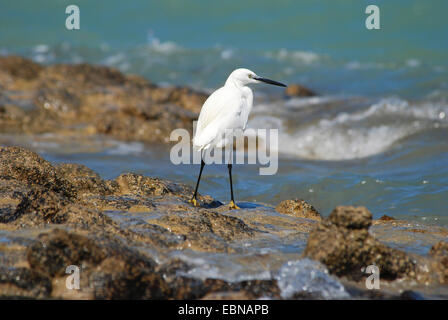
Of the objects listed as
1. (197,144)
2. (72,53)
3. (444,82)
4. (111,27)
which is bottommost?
(197,144)

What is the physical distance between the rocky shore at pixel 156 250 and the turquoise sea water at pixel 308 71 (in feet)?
10.7

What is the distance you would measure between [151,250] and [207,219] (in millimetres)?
855

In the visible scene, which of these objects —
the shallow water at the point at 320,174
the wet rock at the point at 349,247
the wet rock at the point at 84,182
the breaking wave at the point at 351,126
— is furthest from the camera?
the breaking wave at the point at 351,126

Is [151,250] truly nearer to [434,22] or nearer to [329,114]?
[329,114]

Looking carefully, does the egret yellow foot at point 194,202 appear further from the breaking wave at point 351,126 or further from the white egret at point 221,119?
the breaking wave at point 351,126

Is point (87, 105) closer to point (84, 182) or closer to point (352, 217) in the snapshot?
point (84, 182)

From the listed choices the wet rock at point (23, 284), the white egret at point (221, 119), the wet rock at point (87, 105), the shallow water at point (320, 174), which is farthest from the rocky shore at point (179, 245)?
the wet rock at point (87, 105)

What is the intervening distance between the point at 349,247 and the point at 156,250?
4.45 ft

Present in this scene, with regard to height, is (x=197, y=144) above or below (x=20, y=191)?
above

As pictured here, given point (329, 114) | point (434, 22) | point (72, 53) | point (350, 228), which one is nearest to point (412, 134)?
point (329, 114)

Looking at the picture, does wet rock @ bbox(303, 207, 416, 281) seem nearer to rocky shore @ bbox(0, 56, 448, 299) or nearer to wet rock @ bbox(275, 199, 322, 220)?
rocky shore @ bbox(0, 56, 448, 299)

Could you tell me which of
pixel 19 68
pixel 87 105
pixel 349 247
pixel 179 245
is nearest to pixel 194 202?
pixel 179 245

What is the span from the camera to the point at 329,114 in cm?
1380

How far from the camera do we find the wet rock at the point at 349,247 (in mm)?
3895
